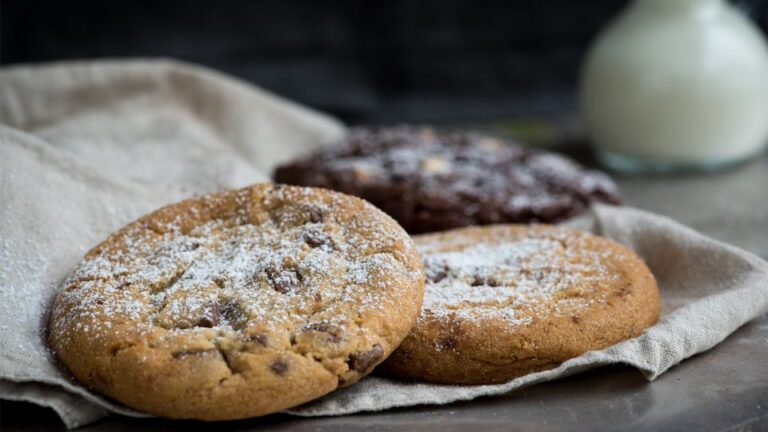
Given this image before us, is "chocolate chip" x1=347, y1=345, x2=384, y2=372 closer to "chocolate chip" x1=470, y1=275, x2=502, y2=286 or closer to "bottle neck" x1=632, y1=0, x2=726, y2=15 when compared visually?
"chocolate chip" x1=470, y1=275, x2=502, y2=286

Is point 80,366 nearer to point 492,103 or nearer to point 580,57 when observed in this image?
point 492,103

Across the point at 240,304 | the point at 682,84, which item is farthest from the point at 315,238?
the point at 682,84

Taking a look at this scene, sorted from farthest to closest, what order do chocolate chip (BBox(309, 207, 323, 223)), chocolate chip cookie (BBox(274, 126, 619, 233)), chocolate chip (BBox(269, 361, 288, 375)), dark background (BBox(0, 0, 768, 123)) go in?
dark background (BBox(0, 0, 768, 123)), chocolate chip cookie (BBox(274, 126, 619, 233)), chocolate chip (BBox(309, 207, 323, 223)), chocolate chip (BBox(269, 361, 288, 375))

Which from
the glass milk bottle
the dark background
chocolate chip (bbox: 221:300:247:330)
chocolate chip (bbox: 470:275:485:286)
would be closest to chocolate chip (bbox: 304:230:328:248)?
chocolate chip (bbox: 221:300:247:330)

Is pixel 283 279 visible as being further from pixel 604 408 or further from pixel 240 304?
pixel 604 408

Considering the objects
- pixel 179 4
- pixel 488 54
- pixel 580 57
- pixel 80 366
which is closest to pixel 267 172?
pixel 179 4

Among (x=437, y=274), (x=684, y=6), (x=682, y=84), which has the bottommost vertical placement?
(x=437, y=274)
